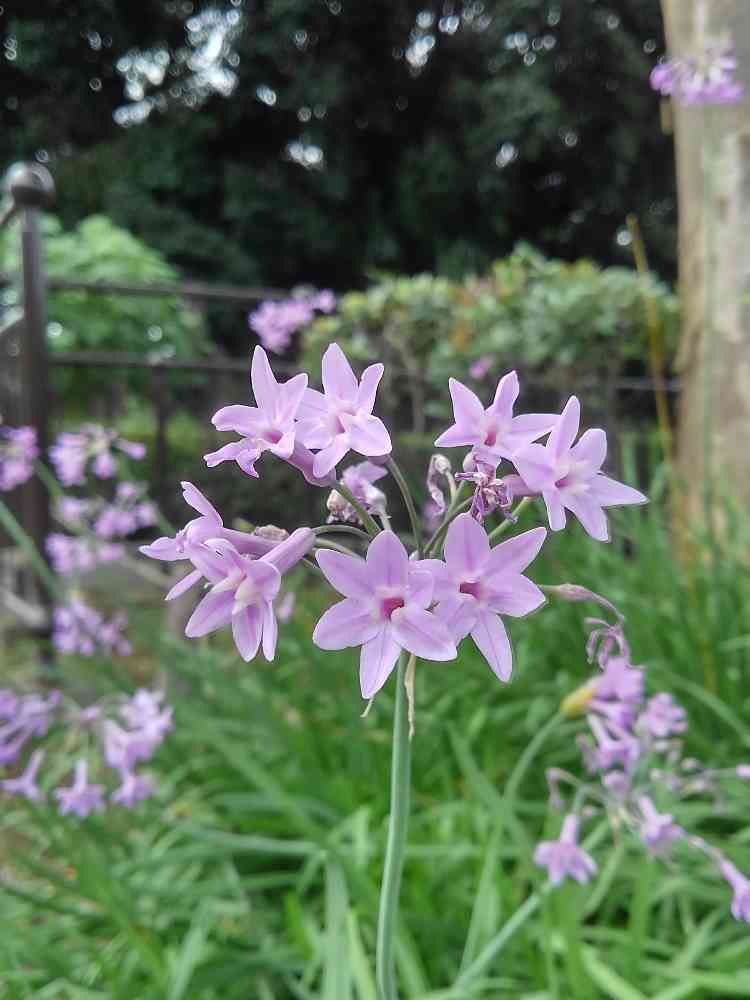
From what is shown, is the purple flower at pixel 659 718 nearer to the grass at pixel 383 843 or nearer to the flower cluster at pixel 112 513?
the grass at pixel 383 843

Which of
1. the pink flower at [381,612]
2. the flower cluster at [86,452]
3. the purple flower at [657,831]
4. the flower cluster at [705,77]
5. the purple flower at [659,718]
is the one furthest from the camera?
the flower cluster at [86,452]

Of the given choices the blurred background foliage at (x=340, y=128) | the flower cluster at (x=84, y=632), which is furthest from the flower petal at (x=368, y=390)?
the blurred background foliage at (x=340, y=128)

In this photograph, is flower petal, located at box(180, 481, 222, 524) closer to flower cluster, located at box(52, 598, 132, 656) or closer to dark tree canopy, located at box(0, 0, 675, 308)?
flower cluster, located at box(52, 598, 132, 656)

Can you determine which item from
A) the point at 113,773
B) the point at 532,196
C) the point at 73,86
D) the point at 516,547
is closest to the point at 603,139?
the point at 532,196

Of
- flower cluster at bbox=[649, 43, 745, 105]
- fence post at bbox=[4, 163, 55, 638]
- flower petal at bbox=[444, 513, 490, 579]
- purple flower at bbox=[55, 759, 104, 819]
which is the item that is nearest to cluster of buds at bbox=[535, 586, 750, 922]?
flower petal at bbox=[444, 513, 490, 579]

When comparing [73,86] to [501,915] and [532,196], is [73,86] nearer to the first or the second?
[532,196]

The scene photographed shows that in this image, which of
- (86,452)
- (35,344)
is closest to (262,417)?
(86,452)

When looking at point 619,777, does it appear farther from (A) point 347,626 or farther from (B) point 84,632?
(B) point 84,632
